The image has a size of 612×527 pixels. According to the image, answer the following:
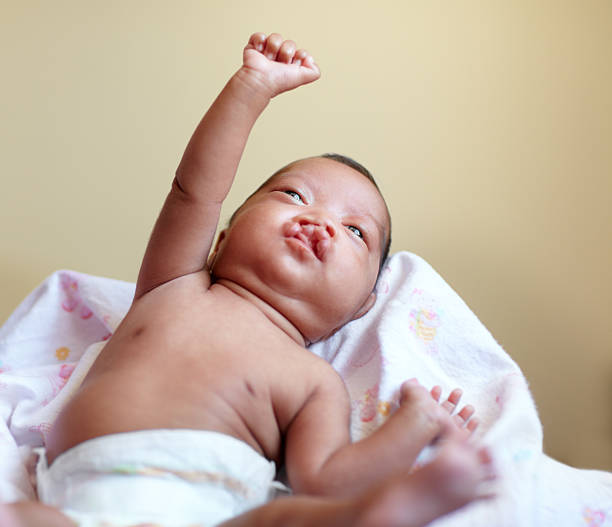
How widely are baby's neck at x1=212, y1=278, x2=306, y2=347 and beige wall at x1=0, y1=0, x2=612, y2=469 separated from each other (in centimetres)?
60

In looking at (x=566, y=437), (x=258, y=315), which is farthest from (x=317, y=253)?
(x=566, y=437)

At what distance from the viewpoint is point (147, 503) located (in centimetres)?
67

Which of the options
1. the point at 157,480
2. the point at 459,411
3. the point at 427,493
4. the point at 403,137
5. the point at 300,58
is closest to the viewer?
the point at 427,493

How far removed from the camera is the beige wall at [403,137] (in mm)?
1453

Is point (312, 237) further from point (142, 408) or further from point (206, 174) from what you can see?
point (142, 408)

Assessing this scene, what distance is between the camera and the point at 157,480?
2.27 feet

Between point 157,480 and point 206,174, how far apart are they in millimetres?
435

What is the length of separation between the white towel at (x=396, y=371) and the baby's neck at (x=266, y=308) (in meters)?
0.11

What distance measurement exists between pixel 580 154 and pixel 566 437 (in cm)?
Answer: 64

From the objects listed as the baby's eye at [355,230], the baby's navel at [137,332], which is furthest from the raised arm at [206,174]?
the baby's eye at [355,230]

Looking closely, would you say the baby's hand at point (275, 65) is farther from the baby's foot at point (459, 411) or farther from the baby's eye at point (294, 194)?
the baby's foot at point (459, 411)

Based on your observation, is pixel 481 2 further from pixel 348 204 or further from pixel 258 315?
pixel 258 315

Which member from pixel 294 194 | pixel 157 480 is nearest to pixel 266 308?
pixel 294 194

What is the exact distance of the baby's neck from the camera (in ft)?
3.08
